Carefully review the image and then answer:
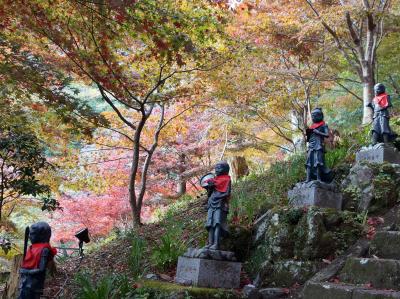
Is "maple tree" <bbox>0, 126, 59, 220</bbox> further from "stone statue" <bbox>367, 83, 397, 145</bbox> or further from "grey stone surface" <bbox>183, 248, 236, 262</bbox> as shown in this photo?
"stone statue" <bbox>367, 83, 397, 145</bbox>

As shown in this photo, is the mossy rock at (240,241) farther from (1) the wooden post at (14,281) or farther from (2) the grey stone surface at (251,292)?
(1) the wooden post at (14,281)

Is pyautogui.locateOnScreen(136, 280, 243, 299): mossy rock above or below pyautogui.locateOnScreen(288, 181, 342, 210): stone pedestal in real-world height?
below

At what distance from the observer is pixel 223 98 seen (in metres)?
12.8

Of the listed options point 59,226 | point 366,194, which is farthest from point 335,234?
point 59,226

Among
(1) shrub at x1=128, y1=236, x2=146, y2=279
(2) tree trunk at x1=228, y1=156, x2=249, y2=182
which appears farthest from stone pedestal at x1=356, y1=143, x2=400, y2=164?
(2) tree trunk at x1=228, y1=156, x2=249, y2=182

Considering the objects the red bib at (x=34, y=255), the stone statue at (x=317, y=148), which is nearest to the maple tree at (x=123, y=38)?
the stone statue at (x=317, y=148)

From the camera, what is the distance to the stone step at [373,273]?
15.7 ft

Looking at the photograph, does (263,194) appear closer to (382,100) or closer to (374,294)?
(382,100)

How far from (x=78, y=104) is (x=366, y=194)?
554 centimetres

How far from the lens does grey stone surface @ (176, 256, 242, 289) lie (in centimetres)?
564

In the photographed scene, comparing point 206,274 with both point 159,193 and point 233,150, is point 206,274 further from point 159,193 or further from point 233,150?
point 159,193

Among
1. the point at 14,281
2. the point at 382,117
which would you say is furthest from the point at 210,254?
the point at 382,117

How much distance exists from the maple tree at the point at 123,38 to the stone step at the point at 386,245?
3758 mm

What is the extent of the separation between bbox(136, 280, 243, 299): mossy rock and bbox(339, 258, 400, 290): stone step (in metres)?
1.43
